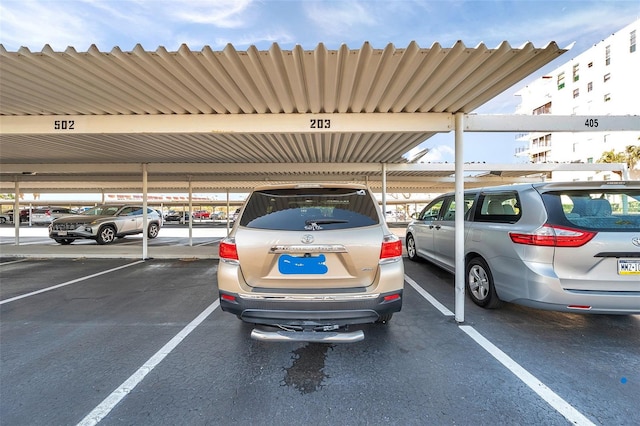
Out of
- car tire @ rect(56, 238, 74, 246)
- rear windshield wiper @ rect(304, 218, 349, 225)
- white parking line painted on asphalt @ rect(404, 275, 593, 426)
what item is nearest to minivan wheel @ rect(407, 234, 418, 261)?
white parking line painted on asphalt @ rect(404, 275, 593, 426)

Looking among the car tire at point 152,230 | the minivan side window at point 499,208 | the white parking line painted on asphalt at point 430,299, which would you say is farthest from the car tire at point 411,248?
the car tire at point 152,230

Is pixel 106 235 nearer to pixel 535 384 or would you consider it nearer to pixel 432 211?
pixel 432 211

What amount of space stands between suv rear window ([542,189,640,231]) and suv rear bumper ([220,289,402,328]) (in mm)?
2208

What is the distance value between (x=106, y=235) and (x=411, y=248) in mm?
10981

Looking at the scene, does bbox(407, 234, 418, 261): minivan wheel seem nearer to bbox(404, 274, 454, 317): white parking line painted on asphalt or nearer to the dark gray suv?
bbox(404, 274, 454, 317): white parking line painted on asphalt

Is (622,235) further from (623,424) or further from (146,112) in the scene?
(146,112)

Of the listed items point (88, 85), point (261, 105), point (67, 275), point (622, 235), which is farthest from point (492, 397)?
point (67, 275)

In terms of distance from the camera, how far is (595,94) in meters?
30.6

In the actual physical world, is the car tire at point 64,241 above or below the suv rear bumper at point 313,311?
below

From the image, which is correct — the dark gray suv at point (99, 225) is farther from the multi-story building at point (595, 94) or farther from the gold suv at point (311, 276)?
the multi-story building at point (595, 94)

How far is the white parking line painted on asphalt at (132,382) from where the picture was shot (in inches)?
77.4

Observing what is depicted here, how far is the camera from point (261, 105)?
4305mm

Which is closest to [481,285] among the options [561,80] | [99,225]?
[99,225]

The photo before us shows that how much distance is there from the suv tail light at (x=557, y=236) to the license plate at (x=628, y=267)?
0.36 metres
